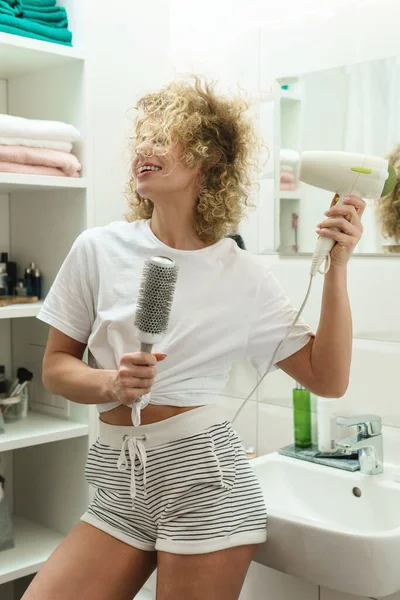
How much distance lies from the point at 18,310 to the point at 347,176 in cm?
106

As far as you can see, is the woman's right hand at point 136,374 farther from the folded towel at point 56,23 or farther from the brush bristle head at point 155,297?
the folded towel at point 56,23

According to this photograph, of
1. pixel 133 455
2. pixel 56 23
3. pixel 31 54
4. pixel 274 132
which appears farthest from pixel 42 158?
pixel 133 455

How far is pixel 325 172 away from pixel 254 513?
649 mm

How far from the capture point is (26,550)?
83.8 inches

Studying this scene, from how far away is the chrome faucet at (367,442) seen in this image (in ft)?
5.71

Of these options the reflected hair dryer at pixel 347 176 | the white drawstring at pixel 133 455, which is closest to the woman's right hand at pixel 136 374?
the white drawstring at pixel 133 455

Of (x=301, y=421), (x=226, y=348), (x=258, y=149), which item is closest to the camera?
(x=226, y=348)

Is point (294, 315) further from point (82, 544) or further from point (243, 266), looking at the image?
point (82, 544)

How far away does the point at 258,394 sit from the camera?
2.09m

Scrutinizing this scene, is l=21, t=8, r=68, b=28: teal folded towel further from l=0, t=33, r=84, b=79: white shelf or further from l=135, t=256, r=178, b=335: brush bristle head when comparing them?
l=135, t=256, r=178, b=335: brush bristle head

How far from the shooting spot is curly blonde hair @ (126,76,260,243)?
1.44 m

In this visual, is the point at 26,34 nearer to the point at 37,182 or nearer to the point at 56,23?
the point at 56,23

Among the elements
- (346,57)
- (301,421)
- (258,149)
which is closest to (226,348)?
(258,149)

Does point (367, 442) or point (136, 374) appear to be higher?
point (136, 374)
